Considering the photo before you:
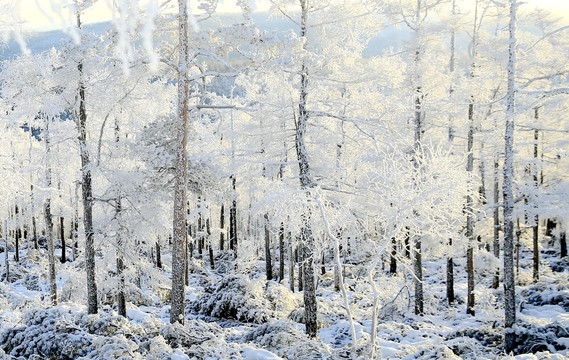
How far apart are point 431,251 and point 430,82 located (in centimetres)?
827

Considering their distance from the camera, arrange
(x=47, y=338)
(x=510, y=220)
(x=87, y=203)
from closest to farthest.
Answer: (x=47, y=338), (x=510, y=220), (x=87, y=203)

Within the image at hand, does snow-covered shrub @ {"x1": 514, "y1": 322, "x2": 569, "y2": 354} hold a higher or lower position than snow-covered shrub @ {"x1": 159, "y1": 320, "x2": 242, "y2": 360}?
lower

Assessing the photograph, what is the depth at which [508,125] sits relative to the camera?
36.4 feet

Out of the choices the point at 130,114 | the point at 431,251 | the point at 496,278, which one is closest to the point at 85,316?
the point at 130,114

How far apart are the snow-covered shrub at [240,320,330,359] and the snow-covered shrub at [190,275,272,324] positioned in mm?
4257

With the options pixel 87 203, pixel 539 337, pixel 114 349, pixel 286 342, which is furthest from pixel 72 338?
pixel 539 337

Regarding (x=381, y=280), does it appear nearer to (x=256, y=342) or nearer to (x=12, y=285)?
(x=256, y=342)

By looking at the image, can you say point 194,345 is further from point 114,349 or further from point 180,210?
point 180,210

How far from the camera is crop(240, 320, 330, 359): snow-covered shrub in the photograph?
24.8ft

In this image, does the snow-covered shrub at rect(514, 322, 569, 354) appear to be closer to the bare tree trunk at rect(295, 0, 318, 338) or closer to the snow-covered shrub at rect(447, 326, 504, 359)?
the snow-covered shrub at rect(447, 326, 504, 359)

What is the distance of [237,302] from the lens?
47.9 ft

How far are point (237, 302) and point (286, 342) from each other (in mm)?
6611

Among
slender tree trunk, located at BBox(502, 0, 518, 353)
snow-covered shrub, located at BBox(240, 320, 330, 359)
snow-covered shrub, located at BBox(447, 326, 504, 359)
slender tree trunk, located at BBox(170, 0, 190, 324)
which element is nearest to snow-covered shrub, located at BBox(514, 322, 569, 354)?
slender tree trunk, located at BBox(502, 0, 518, 353)

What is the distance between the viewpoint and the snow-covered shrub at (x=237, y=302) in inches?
555
